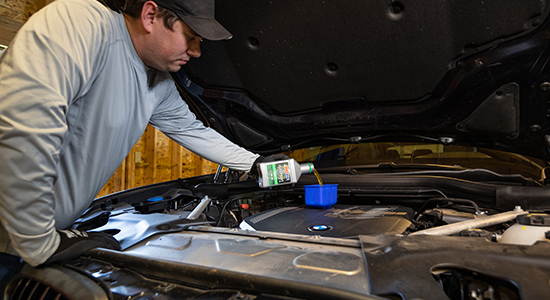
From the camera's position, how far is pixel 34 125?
744 mm

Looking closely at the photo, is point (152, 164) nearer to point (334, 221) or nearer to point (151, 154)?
point (151, 154)

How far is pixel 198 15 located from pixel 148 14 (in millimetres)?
169

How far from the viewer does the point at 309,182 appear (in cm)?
176

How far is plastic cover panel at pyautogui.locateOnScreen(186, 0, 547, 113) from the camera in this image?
1.07m

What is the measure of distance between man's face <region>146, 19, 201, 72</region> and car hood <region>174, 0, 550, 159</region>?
220mm

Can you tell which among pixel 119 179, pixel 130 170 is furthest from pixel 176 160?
pixel 119 179

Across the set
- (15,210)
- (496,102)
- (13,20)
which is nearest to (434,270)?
(15,210)

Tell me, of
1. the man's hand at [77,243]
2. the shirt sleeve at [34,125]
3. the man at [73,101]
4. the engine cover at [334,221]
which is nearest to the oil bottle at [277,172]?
the engine cover at [334,221]

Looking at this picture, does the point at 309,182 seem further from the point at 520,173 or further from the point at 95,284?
the point at 95,284

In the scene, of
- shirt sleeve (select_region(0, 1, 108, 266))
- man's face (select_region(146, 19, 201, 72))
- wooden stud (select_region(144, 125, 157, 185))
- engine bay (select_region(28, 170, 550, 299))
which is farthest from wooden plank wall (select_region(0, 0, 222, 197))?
shirt sleeve (select_region(0, 1, 108, 266))

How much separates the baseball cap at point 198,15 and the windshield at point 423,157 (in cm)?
120

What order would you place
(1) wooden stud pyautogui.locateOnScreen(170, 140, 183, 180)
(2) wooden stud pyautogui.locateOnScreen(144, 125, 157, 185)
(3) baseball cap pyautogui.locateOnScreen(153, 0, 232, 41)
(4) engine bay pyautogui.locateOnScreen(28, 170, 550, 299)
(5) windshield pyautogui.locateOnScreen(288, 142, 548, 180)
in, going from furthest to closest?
(1) wooden stud pyautogui.locateOnScreen(170, 140, 183, 180) → (2) wooden stud pyautogui.locateOnScreen(144, 125, 157, 185) → (5) windshield pyautogui.locateOnScreen(288, 142, 548, 180) → (3) baseball cap pyautogui.locateOnScreen(153, 0, 232, 41) → (4) engine bay pyautogui.locateOnScreen(28, 170, 550, 299)

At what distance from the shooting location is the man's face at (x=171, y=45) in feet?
3.44

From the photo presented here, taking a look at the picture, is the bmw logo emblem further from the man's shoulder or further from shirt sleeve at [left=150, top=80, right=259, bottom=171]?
the man's shoulder
